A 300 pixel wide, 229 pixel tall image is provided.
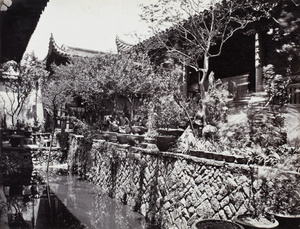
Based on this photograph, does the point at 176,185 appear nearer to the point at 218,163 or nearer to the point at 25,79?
the point at 218,163

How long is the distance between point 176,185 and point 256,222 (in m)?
2.54

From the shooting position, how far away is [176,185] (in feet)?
21.5

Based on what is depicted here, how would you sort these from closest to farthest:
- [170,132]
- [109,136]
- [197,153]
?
[197,153] < [170,132] < [109,136]

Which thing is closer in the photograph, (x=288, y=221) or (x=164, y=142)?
(x=288, y=221)

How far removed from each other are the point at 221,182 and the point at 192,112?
434cm

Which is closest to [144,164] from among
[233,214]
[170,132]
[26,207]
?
[170,132]

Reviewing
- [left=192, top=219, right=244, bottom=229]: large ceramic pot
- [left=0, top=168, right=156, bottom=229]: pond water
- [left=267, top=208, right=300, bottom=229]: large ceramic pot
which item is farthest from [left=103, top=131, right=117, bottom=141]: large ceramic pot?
[left=267, top=208, right=300, bottom=229]: large ceramic pot

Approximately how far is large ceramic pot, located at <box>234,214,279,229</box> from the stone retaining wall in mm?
372

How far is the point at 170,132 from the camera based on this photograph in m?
9.37

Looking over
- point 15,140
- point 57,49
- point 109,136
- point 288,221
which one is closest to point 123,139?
point 109,136

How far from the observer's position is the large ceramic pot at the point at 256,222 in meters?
3.99

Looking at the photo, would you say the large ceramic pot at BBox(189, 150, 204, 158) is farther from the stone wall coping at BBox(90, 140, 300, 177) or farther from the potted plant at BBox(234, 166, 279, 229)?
the potted plant at BBox(234, 166, 279, 229)

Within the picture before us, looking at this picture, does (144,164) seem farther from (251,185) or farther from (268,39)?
(268,39)

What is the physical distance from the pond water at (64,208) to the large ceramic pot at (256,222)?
10.8 feet
